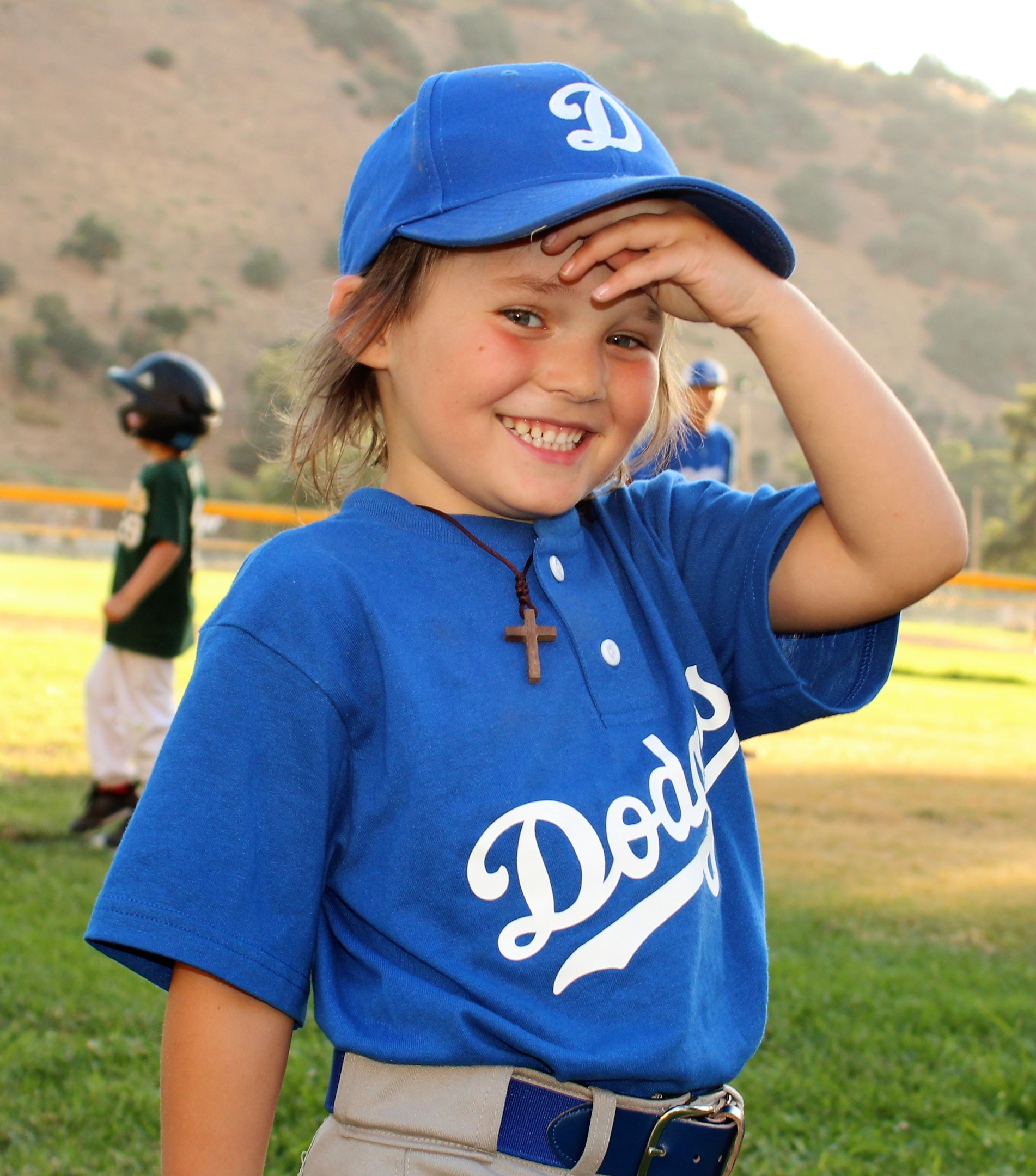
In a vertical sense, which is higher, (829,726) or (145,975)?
(145,975)

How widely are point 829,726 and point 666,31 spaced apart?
9623cm

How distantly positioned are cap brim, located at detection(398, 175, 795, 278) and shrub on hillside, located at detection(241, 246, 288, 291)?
57.6m

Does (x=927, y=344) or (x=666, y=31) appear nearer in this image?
(x=927, y=344)

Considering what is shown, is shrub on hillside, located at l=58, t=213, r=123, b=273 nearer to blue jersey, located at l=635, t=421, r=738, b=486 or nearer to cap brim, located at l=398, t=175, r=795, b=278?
blue jersey, located at l=635, t=421, r=738, b=486

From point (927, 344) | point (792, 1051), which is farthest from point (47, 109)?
point (792, 1051)

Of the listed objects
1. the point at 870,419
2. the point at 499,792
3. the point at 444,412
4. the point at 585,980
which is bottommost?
the point at 585,980

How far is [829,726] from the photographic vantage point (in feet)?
28.3

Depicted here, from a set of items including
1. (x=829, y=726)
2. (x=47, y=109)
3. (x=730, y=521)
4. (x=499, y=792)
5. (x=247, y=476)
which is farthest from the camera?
(x=47, y=109)

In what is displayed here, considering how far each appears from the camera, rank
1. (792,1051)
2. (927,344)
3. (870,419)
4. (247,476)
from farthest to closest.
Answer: (927,344), (247,476), (792,1051), (870,419)

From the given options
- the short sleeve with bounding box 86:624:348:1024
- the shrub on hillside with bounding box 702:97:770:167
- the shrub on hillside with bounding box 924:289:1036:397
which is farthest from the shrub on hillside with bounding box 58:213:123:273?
the short sleeve with bounding box 86:624:348:1024

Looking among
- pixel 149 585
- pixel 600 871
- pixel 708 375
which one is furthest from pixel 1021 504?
pixel 600 871

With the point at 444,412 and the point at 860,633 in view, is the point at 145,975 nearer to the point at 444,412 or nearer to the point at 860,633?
the point at 444,412

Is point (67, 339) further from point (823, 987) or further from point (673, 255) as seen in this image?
point (673, 255)

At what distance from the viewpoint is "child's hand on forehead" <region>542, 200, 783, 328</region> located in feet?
4.09
